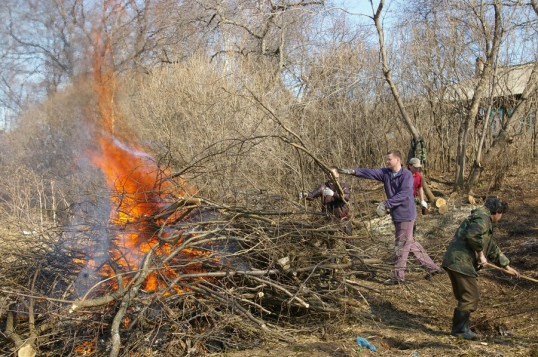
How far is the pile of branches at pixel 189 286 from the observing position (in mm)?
4672

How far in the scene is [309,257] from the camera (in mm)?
5715

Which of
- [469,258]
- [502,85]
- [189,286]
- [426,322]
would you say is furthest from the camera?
[502,85]

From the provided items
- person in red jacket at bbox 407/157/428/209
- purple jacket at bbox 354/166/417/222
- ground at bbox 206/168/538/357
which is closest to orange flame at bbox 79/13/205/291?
ground at bbox 206/168/538/357

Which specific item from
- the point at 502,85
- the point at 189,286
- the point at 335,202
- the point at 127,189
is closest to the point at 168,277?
the point at 189,286

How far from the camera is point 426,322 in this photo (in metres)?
5.71

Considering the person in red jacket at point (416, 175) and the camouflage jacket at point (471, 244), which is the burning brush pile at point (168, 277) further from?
the person in red jacket at point (416, 175)

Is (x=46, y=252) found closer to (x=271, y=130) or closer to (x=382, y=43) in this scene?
(x=271, y=130)

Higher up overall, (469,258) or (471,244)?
(471,244)

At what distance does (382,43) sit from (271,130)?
301 centimetres

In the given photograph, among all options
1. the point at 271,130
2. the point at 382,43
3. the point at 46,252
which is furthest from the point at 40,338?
the point at 382,43

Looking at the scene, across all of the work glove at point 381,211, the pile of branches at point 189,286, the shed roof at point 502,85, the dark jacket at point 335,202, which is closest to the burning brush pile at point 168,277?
the pile of branches at point 189,286

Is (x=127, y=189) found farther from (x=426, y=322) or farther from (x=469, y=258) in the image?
(x=469, y=258)

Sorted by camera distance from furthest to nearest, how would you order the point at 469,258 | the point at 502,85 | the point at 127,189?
1. the point at 502,85
2. the point at 127,189
3. the point at 469,258

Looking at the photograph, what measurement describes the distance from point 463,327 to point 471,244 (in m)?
0.82
